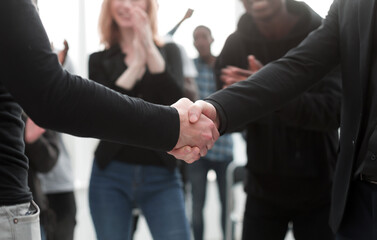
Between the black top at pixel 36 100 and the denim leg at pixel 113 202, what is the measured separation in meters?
0.81

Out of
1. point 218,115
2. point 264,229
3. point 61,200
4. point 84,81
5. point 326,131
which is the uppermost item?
point 84,81

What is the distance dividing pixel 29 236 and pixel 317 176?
1066mm

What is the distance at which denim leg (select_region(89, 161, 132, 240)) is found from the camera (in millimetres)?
1952

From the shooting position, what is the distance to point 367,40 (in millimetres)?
1255

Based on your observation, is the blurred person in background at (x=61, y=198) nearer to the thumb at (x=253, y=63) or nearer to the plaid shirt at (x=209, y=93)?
the thumb at (x=253, y=63)

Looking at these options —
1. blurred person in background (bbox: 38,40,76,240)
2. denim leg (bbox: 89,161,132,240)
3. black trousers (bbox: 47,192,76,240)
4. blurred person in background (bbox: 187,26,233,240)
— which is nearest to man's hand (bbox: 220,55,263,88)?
denim leg (bbox: 89,161,132,240)

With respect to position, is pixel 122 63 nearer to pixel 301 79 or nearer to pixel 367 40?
pixel 301 79

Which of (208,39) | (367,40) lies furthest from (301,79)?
(208,39)

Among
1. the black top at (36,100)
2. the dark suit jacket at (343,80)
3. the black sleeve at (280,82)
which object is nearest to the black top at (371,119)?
the dark suit jacket at (343,80)

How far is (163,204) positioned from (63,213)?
2.49ft

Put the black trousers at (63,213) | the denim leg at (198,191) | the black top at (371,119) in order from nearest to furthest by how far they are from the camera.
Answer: the black top at (371,119) < the black trousers at (63,213) < the denim leg at (198,191)

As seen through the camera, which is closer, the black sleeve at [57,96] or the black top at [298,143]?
the black sleeve at [57,96]

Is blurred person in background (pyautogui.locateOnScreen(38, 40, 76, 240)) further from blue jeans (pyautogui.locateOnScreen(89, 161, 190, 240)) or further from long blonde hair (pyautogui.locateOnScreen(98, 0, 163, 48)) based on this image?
blue jeans (pyautogui.locateOnScreen(89, 161, 190, 240))

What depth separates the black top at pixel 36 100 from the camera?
3.17ft
